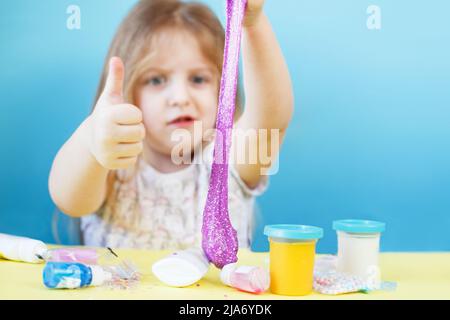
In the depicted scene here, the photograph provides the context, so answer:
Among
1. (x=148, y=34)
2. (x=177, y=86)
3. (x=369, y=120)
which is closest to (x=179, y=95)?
(x=177, y=86)

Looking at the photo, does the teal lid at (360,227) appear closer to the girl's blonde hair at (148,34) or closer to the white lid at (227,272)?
the white lid at (227,272)

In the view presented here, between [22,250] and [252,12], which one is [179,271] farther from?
[252,12]

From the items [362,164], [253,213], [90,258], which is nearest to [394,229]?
[362,164]

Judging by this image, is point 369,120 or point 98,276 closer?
point 98,276

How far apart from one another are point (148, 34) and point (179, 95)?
0.15 metres

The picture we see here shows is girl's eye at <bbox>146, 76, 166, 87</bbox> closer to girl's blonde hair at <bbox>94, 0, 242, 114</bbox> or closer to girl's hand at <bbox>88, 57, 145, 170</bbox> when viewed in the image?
girl's blonde hair at <bbox>94, 0, 242, 114</bbox>

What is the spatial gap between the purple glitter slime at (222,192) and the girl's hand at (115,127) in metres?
0.20

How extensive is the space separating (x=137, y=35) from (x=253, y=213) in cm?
47

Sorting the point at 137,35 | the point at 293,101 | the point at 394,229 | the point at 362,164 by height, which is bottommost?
the point at 394,229

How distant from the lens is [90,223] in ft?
4.81

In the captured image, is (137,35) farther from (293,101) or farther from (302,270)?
(302,270)

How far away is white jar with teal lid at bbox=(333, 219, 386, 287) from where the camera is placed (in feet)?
3.33

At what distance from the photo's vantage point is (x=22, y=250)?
46.8 inches

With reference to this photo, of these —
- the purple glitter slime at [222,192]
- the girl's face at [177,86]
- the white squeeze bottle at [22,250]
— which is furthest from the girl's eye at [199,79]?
the white squeeze bottle at [22,250]
